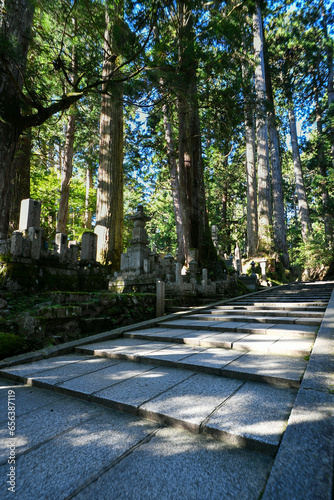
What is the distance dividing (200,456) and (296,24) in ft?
88.3

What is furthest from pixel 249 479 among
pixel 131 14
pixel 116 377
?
pixel 131 14

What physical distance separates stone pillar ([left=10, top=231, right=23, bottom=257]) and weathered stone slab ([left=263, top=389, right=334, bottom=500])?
6.23 meters

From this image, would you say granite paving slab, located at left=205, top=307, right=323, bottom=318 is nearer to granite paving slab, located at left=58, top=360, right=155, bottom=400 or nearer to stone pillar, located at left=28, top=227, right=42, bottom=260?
granite paving slab, located at left=58, top=360, right=155, bottom=400

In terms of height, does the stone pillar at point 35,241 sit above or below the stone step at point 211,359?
above

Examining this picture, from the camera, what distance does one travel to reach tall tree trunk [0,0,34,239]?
249 inches

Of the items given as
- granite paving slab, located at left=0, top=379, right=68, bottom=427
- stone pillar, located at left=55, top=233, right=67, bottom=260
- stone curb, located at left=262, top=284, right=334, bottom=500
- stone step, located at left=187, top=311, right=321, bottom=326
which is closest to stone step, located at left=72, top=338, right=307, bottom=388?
stone curb, located at left=262, top=284, right=334, bottom=500

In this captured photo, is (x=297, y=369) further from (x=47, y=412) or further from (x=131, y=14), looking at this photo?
(x=131, y=14)

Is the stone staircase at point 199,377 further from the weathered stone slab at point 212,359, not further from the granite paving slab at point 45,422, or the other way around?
the granite paving slab at point 45,422

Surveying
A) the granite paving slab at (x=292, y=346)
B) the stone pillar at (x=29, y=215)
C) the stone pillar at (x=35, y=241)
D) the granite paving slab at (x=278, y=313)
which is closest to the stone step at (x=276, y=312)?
the granite paving slab at (x=278, y=313)

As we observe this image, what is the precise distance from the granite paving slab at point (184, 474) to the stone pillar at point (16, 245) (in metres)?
5.67

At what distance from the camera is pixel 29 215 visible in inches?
278

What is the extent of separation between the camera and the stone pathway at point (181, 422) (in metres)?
1.30

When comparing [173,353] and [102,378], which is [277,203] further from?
[102,378]

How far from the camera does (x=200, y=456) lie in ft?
4.96
